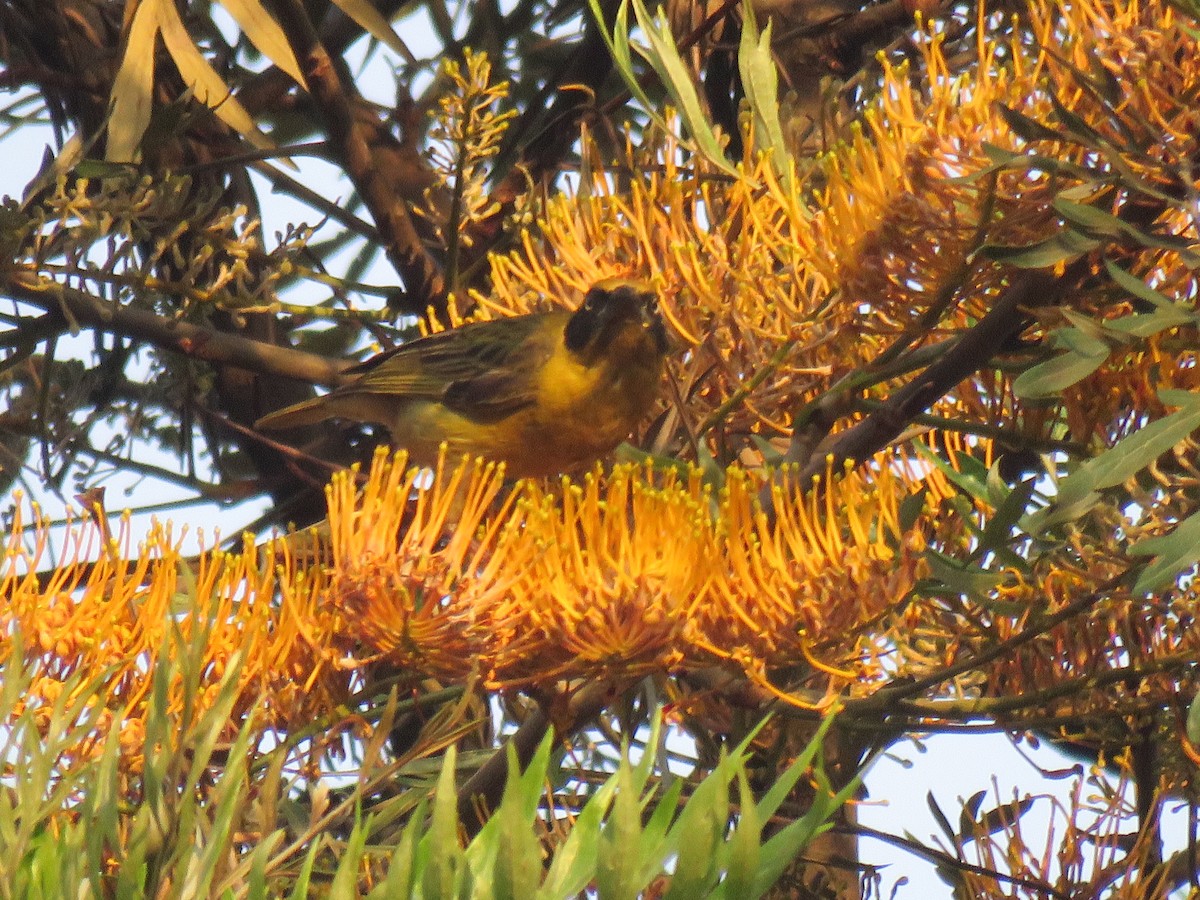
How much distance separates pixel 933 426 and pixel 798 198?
36 centimetres

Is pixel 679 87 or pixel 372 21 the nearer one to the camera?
pixel 679 87

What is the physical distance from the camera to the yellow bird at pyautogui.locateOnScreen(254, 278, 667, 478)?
3.10 meters

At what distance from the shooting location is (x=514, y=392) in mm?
3264

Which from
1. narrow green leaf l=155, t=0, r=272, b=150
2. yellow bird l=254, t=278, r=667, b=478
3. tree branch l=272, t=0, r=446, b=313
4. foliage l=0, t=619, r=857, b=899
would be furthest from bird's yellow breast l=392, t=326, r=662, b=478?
foliage l=0, t=619, r=857, b=899

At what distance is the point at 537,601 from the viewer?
1870mm

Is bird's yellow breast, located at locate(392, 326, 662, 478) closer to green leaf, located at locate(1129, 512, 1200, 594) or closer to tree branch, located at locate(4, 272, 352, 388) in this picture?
tree branch, located at locate(4, 272, 352, 388)

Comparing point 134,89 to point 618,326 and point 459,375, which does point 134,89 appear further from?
point 618,326

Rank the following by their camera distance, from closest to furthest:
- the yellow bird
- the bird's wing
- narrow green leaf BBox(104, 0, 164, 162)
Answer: narrow green leaf BBox(104, 0, 164, 162)
the yellow bird
the bird's wing

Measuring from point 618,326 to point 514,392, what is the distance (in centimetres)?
41

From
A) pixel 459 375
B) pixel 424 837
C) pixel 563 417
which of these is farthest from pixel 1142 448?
pixel 459 375

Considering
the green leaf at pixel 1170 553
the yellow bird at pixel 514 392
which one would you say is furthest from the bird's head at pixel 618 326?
the green leaf at pixel 1170 553

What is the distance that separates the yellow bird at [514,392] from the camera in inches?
122

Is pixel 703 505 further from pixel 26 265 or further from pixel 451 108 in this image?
pixel 26 265

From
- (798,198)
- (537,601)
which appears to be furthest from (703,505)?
(798,198)
